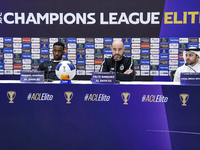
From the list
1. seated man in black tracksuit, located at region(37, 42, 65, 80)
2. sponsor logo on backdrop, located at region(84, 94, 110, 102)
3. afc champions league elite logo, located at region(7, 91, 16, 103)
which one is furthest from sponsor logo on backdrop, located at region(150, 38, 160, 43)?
afc champions league elite logo, located at region(7, 91, 16, 103)

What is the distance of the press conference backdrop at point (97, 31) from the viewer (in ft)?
14.1

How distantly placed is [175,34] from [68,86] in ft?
10.5

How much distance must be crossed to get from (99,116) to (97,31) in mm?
2898

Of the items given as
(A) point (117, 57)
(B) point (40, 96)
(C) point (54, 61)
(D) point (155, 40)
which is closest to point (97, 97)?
(B) point (40, 96)

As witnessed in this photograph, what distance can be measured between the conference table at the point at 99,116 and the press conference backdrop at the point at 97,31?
8.88 feet

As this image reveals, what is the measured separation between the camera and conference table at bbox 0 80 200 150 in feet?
5.79

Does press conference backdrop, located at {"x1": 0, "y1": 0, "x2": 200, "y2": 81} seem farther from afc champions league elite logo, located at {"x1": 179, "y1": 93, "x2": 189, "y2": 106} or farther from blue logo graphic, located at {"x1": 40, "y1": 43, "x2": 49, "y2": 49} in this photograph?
afc champions league elite logo, located at {"x1": 179, "y1": 93, "x2": 189, "y2": 106}

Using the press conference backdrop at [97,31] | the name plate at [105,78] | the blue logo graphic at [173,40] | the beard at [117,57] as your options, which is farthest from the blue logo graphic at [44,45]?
the name plate at [105,78]

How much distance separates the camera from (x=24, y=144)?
1860 mm

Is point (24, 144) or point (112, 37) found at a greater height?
point (112, 37)

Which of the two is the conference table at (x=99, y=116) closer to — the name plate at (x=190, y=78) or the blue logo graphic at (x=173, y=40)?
the name plate at (x=190, y=78)

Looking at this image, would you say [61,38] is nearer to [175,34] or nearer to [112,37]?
[112,37]

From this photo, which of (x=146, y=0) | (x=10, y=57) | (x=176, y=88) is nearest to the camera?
(x=176, y=88)

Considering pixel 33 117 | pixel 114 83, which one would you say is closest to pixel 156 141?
pixel 114 83
